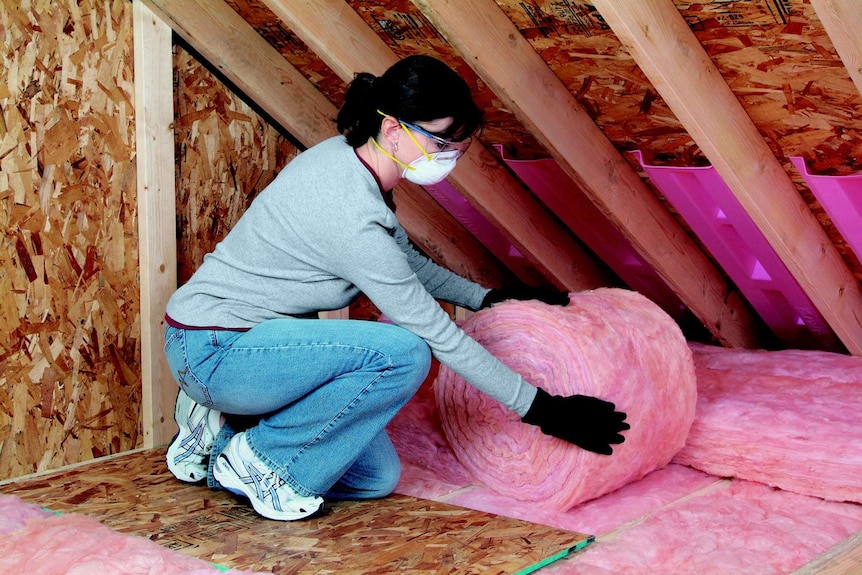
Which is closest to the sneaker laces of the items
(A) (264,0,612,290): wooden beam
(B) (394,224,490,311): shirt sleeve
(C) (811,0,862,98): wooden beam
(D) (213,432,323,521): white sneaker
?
(D) (213,432,323,521): white sneaker

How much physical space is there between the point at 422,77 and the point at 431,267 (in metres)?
0.68

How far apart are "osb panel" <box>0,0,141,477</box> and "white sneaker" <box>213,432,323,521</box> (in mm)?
645

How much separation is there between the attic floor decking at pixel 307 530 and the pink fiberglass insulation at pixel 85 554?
0.22ft

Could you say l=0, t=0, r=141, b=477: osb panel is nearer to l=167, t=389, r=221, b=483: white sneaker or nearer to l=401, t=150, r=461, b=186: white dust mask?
l=167, t=389, r=221, b=483: white sneaker

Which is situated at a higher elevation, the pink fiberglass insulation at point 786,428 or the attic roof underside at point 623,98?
the attic roof underside at point 623,98

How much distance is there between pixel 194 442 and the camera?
7.90 feet

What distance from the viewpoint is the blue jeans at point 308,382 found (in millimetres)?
2076

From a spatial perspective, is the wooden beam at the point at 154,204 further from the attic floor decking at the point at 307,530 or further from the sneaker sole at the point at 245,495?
the sneaker sole at the point at 245,495

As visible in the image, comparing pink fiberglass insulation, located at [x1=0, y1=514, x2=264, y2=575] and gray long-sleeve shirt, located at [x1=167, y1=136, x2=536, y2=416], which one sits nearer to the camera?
pink fiberglass insulation, located at [x1=0, y1=514, x2=264, y2=575]

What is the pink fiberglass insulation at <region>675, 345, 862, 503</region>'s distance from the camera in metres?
2.39

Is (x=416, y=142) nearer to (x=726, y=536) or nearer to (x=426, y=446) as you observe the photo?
(x=426, y=446)

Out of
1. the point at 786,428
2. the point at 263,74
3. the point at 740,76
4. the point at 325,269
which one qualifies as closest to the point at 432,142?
the point at 325,269

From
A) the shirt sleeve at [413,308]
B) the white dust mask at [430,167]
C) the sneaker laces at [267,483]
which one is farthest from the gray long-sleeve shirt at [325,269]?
the sneaker laces at [267,483]

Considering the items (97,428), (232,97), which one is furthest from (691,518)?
(232,97)
